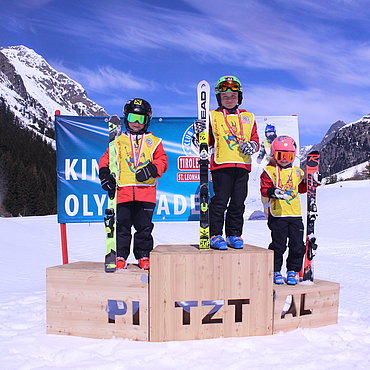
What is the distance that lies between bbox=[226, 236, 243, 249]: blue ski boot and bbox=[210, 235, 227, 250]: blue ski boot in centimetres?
19

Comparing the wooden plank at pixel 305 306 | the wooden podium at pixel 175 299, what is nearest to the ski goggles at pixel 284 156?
the wooden podium at pixel 175 299

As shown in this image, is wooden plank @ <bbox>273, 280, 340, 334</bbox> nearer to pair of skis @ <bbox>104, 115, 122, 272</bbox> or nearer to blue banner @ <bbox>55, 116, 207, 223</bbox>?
pair of skis @ <bbox>104, 115, 122, 272</bbox>

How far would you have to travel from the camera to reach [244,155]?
3902 mm

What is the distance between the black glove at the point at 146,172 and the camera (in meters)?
3.74

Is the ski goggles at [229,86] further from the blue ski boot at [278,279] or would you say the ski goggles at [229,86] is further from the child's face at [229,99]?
the blue ski boot at [278,279]

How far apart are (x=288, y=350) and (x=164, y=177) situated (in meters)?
3.57

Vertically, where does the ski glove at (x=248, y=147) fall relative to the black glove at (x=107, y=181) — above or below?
above

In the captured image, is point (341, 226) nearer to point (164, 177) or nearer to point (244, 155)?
point (164, 177)

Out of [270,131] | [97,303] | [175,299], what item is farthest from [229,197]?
[270,131]

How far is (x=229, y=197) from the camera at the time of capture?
3.99m

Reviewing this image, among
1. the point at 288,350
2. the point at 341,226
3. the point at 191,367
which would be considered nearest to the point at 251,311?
the point at 288,350

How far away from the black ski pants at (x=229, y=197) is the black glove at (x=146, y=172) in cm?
64

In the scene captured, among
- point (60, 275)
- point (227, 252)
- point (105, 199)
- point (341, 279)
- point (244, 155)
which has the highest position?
point (244, 155)

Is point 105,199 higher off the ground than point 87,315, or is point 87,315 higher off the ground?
point 105,199
